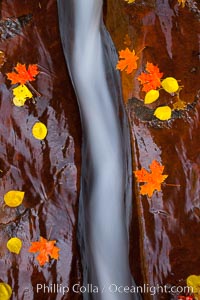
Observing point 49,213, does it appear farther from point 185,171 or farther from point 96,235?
point 185,171

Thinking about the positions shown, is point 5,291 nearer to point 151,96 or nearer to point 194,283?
point 194,283

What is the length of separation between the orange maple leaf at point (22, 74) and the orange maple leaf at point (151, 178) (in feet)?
2.08

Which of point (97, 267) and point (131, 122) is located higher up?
point (131, 122)

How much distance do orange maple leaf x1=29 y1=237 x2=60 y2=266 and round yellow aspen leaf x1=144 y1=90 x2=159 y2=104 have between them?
74cm

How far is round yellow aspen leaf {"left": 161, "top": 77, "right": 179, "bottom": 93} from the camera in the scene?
2090 millimetres

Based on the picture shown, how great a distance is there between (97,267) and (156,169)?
522 mm

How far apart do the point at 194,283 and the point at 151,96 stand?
32.5 inches

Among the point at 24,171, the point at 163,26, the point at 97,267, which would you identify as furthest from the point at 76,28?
the point at 97,267

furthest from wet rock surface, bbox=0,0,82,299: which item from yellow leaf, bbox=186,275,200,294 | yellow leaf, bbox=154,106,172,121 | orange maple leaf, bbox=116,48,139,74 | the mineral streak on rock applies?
yellow leaf, bbox=186,275,200,294

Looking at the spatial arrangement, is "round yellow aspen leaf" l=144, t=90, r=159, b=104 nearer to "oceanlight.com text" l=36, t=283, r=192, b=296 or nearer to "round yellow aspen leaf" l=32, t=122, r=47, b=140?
"round yellow aspen leaf" l=32, t=122, r=47, b=140

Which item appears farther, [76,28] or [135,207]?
[76,28]

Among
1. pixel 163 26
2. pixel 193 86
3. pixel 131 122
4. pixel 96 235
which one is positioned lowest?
pixel 96 235

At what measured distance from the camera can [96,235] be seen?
2.17 metres

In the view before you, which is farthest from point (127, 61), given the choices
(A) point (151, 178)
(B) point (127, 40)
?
(A) point (151, 178)
